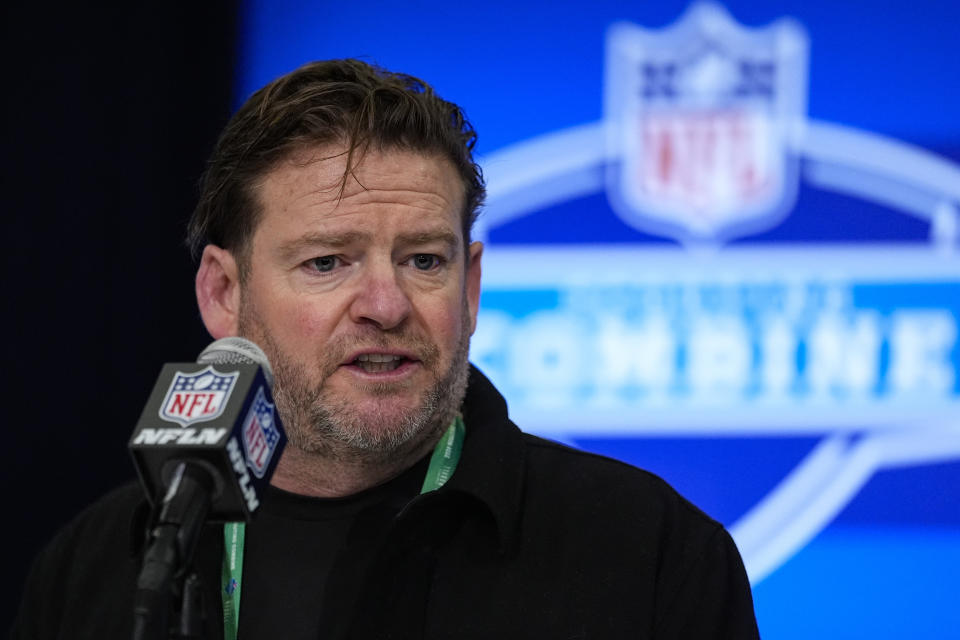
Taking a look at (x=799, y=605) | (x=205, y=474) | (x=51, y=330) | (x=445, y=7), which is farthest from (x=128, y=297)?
(x=205, y=474)

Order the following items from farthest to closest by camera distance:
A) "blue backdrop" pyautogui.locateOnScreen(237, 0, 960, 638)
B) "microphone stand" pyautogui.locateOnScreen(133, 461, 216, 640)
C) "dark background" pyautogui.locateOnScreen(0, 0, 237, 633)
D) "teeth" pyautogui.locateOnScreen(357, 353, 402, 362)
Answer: "dark background" pyautogui.locateOnScreen(0, 0, 237, 633) → "blue backdrop" pyautogui.locateOnScreen(237, 0, 960, 638) → "teeth" pyautogui.locateOnScreen(357, 353, 402, 362) → "microphone stand" pyautogui.locateOnScreen(133, 461, 216, 640)

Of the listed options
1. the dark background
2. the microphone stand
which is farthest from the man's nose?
the dark background

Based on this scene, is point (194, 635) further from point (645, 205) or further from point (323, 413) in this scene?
point (645, 205)

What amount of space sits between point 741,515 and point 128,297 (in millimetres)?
1792

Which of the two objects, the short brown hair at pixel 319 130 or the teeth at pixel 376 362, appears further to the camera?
the short brown hair at pixel 319 130

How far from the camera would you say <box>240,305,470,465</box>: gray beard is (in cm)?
171

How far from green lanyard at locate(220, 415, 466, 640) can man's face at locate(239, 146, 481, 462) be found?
0.12ft

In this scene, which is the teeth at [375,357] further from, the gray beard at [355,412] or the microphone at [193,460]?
the microphone at [193,460]

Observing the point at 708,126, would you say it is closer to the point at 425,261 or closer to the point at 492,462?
the point at 425,261

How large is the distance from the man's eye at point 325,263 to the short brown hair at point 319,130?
5.2 inches

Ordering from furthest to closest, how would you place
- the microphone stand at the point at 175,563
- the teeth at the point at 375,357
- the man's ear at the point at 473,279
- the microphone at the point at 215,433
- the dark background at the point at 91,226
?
the dark background at the point at 91,226 → the man's ear at the point at 473,279 → the teeth at the point at 375,357 → the microphone at the point at 215,433 → the microphone stand at the point at 175,563

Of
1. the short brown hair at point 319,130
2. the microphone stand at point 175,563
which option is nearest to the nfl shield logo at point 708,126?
the short brown hair at point 319,130

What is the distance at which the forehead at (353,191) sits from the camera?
1.75m

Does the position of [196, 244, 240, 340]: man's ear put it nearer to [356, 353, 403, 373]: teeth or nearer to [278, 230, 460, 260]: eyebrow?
[278, 230, 460, 260]: eyebrow
